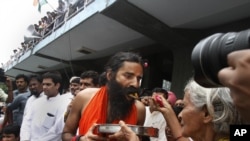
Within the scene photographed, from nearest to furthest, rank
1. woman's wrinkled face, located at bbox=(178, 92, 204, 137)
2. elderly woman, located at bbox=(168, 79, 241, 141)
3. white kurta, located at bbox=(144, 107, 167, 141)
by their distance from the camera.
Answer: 1. elderly woman, located at bbox=(168, 79, 241, 141)
2. woman's wrinkled face, located at bbox=(178, 92, 204, 137)
3. white kurta, located at bbox=(144, 107, 167, 141)

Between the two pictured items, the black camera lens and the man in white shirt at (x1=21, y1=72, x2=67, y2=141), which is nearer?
the black camera lens

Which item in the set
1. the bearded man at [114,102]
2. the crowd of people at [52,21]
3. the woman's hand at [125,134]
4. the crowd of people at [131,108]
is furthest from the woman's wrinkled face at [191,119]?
the crowd of people at [52,21]

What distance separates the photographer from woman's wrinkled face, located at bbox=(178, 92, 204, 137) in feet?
4.89

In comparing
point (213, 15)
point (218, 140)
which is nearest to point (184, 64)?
point (213, 15)

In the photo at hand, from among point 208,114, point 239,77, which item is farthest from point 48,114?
point 239,77

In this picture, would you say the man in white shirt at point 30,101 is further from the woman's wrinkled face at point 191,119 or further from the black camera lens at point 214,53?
the black camera lens at point 214,53

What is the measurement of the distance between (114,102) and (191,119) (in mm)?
692

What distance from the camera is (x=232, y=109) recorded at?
1.26m

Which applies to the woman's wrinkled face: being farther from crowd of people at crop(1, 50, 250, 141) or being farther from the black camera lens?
the black camera lens

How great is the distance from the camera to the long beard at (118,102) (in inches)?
81.2

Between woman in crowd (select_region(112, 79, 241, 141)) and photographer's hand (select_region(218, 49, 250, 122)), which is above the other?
photographer's hand (select_region(218, 49, 250, 122))

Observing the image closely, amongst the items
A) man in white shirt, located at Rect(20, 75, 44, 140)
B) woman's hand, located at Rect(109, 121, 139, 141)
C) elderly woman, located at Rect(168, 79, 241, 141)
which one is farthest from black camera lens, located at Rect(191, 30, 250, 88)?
man in white shirt, located at Rect(20, 75, 44, 140)

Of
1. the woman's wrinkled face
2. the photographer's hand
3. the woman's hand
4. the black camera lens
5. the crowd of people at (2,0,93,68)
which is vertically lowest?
the woman's hand

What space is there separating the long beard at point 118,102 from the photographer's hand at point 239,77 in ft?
4.43
